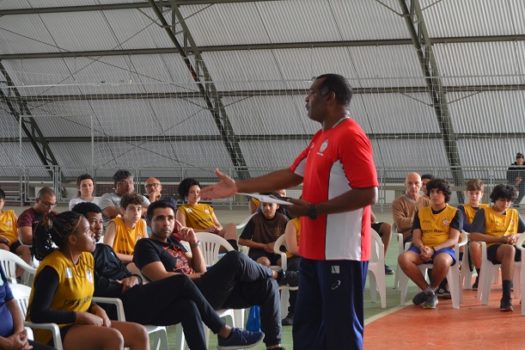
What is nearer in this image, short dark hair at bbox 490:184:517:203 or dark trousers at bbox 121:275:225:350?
dark trousers at bbox 121:275:225:350

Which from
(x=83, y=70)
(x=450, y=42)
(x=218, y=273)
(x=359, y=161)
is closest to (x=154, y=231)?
(x=218, y=273)

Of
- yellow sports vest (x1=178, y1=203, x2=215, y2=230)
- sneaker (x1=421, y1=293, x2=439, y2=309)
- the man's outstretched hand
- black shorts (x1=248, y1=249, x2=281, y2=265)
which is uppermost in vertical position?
yellow sports vest (x1=178, y1=203, x2=215, y2=230)

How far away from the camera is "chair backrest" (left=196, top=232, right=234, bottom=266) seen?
7.00 meters

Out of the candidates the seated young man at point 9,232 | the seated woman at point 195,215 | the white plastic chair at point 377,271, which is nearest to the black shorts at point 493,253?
the white plastic chair at point 377,271

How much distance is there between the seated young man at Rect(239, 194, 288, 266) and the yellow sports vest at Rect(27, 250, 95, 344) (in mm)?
3008

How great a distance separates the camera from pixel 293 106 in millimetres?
17906

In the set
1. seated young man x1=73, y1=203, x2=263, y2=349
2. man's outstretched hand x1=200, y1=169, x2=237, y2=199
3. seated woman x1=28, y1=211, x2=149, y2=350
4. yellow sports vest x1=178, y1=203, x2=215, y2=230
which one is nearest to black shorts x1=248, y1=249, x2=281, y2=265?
yellow sports vest x1=178, y1=203, x2=215, y2=230

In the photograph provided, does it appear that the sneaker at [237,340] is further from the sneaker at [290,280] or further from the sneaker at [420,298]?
the sneaker at [420,298]

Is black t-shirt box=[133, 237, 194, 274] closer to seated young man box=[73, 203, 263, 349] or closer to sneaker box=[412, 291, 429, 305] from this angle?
seated young man box=[73, 203, 263, 349]

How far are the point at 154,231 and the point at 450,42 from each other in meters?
12.2

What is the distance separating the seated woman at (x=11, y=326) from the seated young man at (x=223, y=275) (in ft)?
3.99

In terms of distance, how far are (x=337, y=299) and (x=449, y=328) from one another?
10.2ft

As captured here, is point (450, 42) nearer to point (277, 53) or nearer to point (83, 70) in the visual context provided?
point (277, 53)

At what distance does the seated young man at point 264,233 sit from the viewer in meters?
7.27
